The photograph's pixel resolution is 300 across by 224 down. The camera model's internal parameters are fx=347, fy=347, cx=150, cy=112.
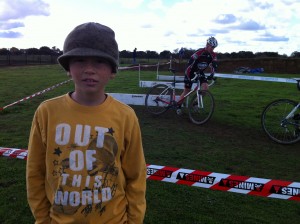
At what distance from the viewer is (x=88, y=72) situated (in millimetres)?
1811

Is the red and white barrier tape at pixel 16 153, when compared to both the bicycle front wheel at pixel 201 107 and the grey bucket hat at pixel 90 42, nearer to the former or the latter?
the grey bucket hat at pixel 90 42

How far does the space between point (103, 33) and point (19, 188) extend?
337cm

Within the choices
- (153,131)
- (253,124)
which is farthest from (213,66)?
(153,131)

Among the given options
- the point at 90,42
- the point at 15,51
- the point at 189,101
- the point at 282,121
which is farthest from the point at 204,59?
the point at 15,51

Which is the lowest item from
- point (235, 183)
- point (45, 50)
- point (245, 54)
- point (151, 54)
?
point (235, 183)

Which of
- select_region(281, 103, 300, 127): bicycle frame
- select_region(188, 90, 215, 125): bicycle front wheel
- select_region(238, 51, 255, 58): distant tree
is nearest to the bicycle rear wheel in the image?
select_region(188, 90, 215, 125): bicycle front wheel

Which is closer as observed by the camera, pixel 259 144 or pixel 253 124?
pixel 259 144

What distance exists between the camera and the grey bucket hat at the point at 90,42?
1787mm

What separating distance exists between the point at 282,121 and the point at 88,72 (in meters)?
6.07

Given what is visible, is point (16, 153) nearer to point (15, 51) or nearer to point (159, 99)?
point (159, 99)

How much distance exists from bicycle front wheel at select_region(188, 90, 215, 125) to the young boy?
662 centimetres

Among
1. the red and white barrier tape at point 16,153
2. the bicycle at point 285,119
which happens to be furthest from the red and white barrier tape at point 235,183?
the bicycle at point 285,119

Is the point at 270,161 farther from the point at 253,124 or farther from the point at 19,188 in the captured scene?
the point at 19,188

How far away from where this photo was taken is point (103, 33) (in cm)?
183
